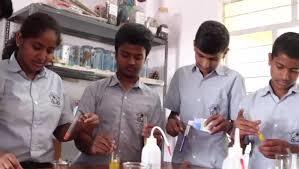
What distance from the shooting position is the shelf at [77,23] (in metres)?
2.15

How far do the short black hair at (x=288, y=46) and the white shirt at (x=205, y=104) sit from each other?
0.28 metres

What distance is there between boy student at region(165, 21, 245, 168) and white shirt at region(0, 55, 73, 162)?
1.84 ft

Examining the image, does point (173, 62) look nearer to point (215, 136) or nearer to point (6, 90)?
point (215, 136)

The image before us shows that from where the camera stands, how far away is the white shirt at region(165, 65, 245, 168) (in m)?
1.60

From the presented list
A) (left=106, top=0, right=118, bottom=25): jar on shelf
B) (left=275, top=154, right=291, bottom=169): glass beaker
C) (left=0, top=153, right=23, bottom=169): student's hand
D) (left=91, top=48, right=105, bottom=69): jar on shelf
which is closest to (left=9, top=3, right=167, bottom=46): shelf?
(left=106, top=0, right=118, bottom=25): jar on shelf

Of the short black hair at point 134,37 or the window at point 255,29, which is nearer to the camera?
the short black hair at point 134,37

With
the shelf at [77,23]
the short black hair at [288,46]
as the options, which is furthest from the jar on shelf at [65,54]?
the short black hair at [288,46]

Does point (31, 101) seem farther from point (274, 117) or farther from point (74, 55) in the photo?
point (74, 55)

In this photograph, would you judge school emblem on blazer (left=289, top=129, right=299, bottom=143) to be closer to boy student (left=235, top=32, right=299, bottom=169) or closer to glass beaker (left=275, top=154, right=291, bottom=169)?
boy student (left=235, top=32, right=299, bottom=169)

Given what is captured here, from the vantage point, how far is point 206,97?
1680 mm

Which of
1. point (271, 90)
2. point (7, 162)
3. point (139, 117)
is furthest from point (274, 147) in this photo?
point (7, 162)

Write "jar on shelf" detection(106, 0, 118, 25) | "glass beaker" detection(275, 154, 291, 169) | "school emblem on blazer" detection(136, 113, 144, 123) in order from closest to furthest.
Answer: "glass beaker" detection(275, 154, 291, 169), "school emblem on blazer" detection(136, 113, 144, 123), "jar on shelf" detection(106, 0, 118, 25)

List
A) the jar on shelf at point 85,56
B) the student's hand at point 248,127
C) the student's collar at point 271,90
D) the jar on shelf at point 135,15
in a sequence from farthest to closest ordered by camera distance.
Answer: the jar on shelf at point 135,15 < the jar on shelf at point 85,56 < the student's collar at point 271,90 < the student's hand at point 248,127

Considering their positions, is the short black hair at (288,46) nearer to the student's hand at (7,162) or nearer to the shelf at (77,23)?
the student's hand at (7,162)
